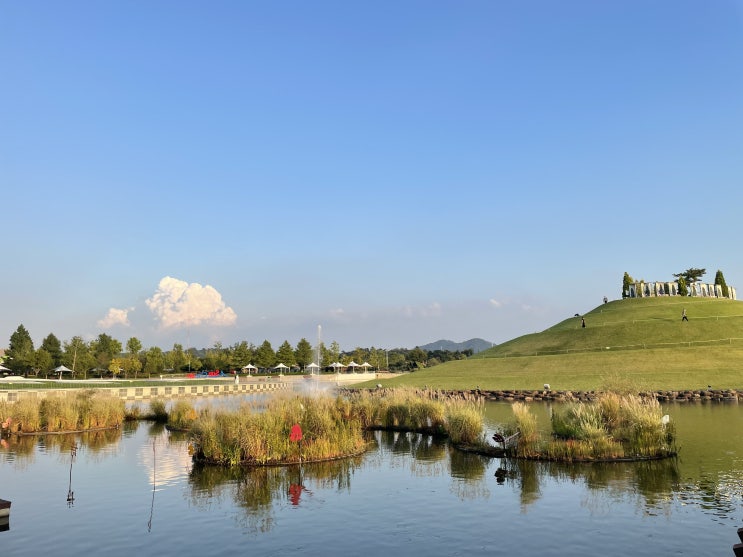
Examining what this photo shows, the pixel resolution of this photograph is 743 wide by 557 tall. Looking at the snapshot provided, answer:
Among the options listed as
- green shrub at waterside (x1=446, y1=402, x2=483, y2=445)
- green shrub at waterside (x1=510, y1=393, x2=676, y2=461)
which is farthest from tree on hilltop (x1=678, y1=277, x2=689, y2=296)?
green shrub at waterside (x1=446, y1=402, x2=483, y2=445)

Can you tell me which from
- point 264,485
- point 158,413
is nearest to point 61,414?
point 158,413

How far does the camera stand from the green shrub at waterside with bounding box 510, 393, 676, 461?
21.1 metres

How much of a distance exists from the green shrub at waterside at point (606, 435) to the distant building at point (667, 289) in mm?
96289

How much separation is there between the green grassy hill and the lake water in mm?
26804

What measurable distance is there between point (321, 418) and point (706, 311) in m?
90.0

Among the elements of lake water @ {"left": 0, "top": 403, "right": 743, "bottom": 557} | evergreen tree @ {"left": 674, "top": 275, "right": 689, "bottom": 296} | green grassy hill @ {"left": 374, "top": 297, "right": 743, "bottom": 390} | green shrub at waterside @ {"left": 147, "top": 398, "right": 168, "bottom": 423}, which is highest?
evergreen tree @ {"left": 674, "top": 275, "right": 689, "bottom": 296}

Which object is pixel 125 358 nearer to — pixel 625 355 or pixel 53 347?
pixel 53 347

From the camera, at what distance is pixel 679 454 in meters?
21.6

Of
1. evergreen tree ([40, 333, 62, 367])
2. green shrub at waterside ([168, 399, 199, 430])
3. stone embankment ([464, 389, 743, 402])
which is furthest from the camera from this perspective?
evergreen tree ([40, 333, 62, 367])

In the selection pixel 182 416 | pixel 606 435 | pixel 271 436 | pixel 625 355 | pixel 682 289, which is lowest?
pixel 182 416

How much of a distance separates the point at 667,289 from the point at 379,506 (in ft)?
365

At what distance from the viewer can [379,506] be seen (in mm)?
16125

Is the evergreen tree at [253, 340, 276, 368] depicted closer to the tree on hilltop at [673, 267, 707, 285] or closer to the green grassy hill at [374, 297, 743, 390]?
the green grassy hill at [374, 297, 743, 390]

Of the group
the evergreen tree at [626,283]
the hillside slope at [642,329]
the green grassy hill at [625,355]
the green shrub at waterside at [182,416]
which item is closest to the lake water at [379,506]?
the green shrub at waterside at [182,416]
